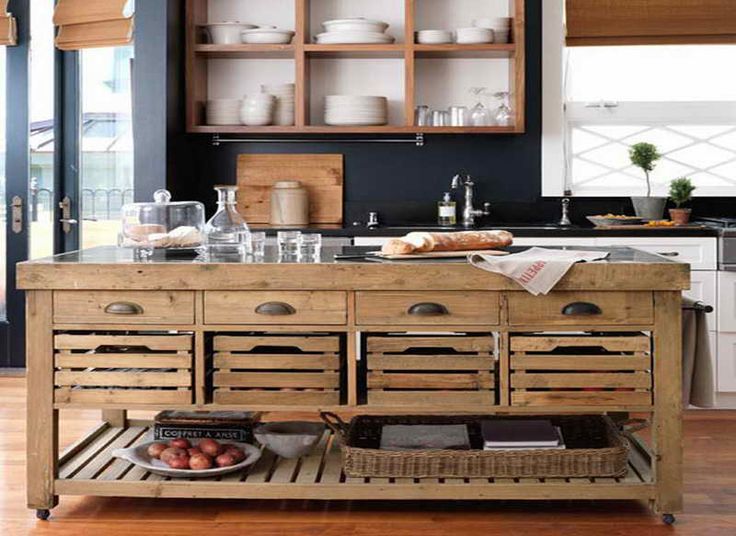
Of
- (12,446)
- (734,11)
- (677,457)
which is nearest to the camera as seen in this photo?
(677,457)

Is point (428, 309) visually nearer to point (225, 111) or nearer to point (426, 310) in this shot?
point (426, 310)

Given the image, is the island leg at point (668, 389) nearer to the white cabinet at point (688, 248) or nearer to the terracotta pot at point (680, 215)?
the white cabinet at point (688, 248)

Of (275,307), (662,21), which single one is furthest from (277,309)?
(662,21)

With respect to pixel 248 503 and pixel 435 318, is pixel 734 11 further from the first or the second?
pixel 248 503

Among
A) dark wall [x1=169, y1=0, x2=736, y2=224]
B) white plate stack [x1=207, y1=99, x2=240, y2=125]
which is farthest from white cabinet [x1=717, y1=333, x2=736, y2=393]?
white plate stack [x1=207, y1=99, x2=240, y2=125]

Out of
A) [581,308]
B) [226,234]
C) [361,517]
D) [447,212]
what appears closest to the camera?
[581,308]

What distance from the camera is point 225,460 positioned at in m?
3.76

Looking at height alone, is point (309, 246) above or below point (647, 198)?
below

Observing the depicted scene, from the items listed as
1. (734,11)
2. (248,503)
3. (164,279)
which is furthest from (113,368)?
(734,11)

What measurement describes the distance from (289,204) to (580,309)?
9.89 feet

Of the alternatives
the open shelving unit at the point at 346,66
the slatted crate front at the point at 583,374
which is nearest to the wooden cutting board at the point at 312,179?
the open shelving unit at the point at 346,66

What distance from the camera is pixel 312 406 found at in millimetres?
3637

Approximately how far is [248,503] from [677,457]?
1470 mm

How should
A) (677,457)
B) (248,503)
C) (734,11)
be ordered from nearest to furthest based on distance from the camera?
(677,457)
(248,503)
(734,11)
